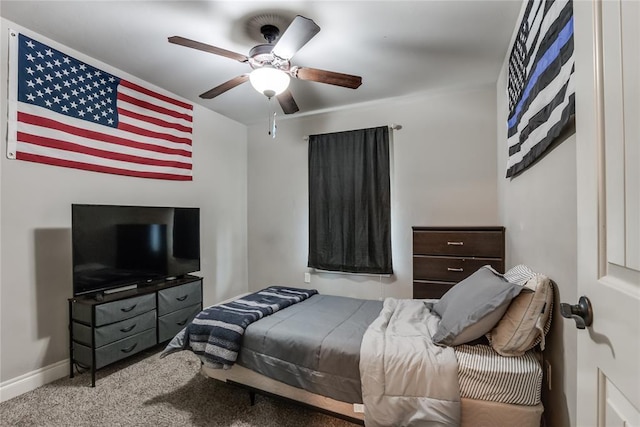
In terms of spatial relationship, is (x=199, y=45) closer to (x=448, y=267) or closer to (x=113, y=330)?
(x=113, y=330)

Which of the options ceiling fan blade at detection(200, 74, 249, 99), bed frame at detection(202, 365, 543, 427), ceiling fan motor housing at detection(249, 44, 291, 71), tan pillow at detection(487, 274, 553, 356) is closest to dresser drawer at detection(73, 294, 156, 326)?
bed frame at detection(202, 365, 543, 427)

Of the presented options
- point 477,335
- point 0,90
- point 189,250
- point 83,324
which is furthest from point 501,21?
point 83,324

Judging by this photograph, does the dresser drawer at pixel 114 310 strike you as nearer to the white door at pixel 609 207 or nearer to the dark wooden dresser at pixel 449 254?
the dark wooden dresser at pixel 449 254

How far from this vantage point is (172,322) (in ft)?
9.37

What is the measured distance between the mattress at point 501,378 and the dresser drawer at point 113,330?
242 centimetres

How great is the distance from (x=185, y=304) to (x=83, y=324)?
817 mm

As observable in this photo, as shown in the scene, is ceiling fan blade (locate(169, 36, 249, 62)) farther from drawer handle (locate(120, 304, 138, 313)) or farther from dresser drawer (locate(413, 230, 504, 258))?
dresser drawer (locate(413, 230, 504, 258))

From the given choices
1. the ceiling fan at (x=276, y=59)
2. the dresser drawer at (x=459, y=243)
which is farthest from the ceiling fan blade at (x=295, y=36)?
the dresser drawer at (x=459, y=243)

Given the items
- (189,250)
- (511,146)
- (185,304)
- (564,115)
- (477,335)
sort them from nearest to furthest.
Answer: (564,115), (477,335), (511,146), (185,304), (189,250)

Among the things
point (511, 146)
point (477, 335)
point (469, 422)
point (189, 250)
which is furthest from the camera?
point (189, 250)

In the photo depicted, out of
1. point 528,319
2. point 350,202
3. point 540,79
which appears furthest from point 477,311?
point 350,202

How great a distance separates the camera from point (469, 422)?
1482 mm

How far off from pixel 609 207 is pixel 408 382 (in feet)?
3.98

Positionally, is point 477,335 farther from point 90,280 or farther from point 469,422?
point 90,280
